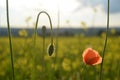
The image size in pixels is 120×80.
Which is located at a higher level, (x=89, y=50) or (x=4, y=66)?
(x=89, y=50)

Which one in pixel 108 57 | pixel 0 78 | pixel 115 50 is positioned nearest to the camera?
pixel 0 78

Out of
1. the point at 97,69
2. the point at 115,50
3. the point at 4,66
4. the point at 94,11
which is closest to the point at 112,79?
the point at 97,69

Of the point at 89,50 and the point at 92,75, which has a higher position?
the point at 89,50

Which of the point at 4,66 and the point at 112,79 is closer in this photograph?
the point at 112,79

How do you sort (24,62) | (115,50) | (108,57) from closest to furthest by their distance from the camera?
(24,62) < (108,57) < (115,50)

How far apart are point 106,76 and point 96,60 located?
8.83 feet

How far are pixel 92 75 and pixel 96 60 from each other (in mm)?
2508

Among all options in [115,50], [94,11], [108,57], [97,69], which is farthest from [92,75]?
[115,50]

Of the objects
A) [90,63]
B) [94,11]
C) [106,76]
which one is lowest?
[106,76]

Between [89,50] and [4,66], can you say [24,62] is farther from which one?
[89,50]

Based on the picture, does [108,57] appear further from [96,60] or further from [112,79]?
[96,60]

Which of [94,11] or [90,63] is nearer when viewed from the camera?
[90,63]

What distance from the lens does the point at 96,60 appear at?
5.83 ft

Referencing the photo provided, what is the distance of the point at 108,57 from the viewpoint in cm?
555
